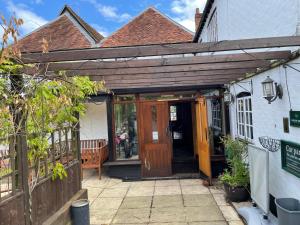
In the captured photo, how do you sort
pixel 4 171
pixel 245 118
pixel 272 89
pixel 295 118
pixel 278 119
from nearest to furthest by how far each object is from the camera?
pixel 4 171
pixel 295 118
pixel 272 89
pixel 278 119
pixel 245 118

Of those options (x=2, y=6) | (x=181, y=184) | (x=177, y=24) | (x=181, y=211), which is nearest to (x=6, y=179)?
(x=2, y=6)

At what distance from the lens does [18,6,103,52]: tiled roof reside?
55.6 ft

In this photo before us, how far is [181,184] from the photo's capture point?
8.68 m

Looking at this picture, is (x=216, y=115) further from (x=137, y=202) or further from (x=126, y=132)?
(x=137, y=202)

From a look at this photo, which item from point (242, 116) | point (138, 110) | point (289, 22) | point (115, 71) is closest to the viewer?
point (289, 22)

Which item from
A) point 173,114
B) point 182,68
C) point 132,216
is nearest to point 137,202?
point 132,216

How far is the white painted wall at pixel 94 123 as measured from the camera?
11320mm

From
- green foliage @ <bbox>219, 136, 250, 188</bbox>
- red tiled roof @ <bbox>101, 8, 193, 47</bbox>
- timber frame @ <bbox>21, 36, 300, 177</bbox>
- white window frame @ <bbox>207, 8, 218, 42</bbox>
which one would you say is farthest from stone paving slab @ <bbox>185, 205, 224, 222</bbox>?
red tiled roof @ <bbox>101, 8, 193, 47</bbox>

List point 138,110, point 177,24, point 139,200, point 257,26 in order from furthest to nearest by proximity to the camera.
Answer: point 177,24, point 138,110, point 139,200, point 257,26

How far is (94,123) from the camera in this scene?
37.3ft

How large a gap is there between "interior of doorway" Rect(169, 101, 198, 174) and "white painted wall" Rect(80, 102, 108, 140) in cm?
255

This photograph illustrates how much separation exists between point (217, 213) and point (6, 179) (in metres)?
4.10

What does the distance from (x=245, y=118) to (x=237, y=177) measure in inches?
63.9

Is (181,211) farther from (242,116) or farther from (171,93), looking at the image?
(171,93)
